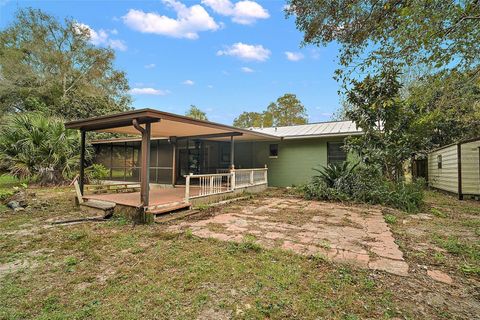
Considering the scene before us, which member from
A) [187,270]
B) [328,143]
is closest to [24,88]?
[328,143]

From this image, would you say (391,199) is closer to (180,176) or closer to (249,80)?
(180,176)

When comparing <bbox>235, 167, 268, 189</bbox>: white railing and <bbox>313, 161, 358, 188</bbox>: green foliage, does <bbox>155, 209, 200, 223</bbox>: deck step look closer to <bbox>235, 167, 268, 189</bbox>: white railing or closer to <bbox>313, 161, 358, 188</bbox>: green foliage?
<bbox>235, 167, 268, 189</bbox>: white railing

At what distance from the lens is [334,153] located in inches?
426

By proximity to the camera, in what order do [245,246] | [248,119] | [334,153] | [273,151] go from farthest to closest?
1. [248,119]
2. [273,151]
3. [334,153]
4. [245,246]

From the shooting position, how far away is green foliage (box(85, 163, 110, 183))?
484 inches

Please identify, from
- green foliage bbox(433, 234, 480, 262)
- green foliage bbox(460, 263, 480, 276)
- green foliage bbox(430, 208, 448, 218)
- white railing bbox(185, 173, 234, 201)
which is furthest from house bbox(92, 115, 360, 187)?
green foliage bbox(460, 263, 480, 276)

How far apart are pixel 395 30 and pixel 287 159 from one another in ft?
27.0

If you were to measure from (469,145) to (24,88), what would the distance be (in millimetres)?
28357

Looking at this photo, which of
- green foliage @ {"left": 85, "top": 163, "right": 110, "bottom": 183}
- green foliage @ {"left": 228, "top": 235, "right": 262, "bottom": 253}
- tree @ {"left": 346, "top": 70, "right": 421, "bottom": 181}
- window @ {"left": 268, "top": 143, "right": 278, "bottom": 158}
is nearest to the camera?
green foliage @ {"left": 228, "top": 235, "right": 262, "bottom": 253}

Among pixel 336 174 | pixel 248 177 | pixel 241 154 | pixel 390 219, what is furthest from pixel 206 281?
pixel 241 154

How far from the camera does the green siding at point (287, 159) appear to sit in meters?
11.1

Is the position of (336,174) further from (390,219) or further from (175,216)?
(175,216)

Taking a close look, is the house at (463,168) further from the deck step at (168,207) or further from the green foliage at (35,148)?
the green foliage at (35,148)

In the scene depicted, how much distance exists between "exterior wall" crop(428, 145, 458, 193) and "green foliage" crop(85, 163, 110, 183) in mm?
15242
